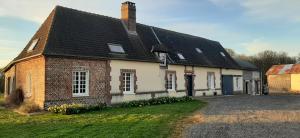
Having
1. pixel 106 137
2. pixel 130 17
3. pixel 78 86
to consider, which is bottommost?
pixel 106 137

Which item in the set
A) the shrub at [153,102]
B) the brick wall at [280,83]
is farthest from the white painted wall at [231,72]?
the brick wall at [280,83]

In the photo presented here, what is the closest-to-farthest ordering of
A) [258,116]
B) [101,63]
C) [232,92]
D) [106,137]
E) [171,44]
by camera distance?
[106,137]
[258,116]
[101,63]
[171,44]
[232,92]

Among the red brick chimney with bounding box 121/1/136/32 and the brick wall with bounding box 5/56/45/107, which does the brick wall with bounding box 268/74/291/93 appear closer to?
the red brick chimney with bounding box 121/1/136/32

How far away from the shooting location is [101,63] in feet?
58.9

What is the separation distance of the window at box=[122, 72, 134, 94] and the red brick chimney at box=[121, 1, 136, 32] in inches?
167

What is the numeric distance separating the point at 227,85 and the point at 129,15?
13.4 meters

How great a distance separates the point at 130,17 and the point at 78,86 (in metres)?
7.93

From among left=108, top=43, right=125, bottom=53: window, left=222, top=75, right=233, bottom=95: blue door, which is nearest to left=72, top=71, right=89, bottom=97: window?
left=108, top=43, right=125, bottom=53: window

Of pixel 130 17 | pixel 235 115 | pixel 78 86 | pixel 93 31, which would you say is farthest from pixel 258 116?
pixel 130 17

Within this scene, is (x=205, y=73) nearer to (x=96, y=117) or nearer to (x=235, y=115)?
(x=235, y=115)

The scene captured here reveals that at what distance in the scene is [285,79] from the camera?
1699 inches

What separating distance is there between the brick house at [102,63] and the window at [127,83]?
2.6 inches

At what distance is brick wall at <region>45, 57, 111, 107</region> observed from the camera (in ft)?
51.6

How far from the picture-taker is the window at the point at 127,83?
19.5 metres
